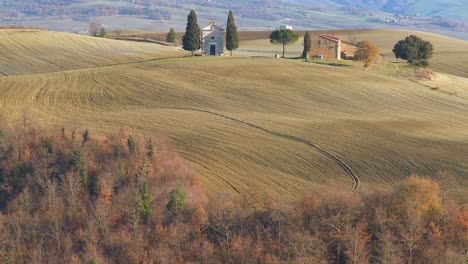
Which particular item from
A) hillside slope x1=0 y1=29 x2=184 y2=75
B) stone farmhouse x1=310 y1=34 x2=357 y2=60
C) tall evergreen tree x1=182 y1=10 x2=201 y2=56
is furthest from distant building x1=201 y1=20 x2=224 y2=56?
stone farmhouse x1=310 y1=34 x2=357 y2=60

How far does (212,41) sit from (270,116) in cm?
3894

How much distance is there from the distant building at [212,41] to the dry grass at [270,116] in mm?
6383

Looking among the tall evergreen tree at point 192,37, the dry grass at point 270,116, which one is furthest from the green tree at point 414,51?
the tall evergreen tree at point 192,37

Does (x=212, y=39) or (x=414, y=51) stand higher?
(x=212, y=39)

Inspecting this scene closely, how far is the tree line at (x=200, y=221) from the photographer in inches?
1597

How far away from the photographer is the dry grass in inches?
1993

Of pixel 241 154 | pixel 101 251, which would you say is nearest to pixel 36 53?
pixel 241 154

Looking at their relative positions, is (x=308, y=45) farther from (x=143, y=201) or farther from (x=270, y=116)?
(x=143, y=201)

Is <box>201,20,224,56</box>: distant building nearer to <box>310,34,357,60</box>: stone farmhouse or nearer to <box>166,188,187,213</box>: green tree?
<box>310,34,357,60</box>: stone farmhouse

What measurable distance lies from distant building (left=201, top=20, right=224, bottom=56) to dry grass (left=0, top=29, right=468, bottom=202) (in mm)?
6383

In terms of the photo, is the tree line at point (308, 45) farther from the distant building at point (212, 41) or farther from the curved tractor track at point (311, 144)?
the curved tractor track at point (311, 144)

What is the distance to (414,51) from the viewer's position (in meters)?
103

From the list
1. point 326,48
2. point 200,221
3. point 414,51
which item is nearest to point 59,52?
point 326,48

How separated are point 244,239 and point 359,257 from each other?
746 centimetres
